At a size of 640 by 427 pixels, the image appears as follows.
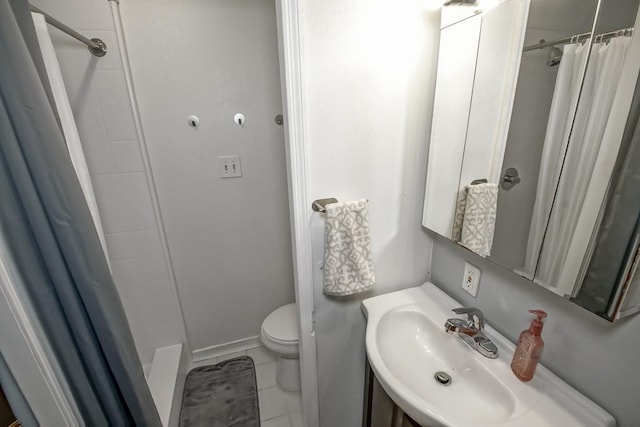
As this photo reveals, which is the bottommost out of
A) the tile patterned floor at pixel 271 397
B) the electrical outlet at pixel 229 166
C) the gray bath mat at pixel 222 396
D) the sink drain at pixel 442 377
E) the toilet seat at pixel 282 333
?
the tile patterned floor at pixel 271 397

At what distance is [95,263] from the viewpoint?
0.82m

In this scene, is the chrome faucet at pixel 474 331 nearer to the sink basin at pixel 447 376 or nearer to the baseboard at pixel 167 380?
the sink basin at pixel 447 376

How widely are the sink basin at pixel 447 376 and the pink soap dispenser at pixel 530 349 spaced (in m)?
0.03

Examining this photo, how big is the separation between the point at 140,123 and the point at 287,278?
1.27 metres

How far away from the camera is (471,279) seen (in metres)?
0.96

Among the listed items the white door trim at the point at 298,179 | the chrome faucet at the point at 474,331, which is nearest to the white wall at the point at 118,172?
the white door trim at the point at 298,179

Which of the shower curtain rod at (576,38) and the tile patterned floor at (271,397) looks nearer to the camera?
the shower curtain rod at (576,38)

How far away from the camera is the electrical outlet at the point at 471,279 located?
0.94 m

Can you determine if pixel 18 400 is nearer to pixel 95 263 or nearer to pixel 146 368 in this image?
pixel 95 263

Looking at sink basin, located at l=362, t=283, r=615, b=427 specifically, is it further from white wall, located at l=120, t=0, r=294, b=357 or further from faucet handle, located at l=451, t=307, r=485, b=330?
white wall, located at l=120, t=0, r=294, b=357

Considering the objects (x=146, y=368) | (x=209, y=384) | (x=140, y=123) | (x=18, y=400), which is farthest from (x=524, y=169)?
(x=146, y=368)

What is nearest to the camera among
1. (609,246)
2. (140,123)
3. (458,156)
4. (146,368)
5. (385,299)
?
(609,246)

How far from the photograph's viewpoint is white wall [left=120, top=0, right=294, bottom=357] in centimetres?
142

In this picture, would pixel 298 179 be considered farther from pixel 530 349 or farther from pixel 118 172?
pixel 118 172
